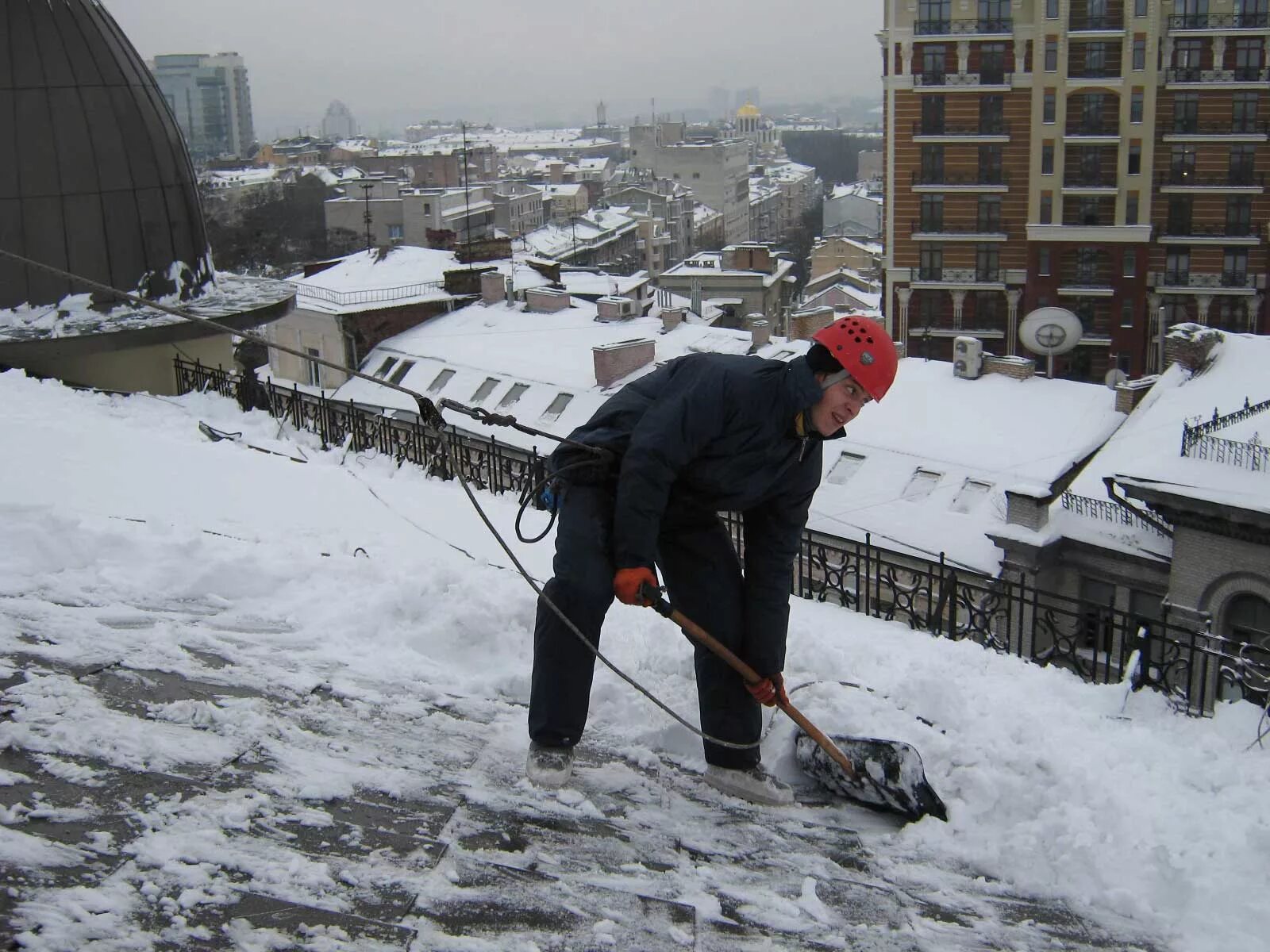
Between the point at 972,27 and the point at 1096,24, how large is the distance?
3558 millimetres

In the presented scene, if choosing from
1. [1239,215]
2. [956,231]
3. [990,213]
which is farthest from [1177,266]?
[956,231]

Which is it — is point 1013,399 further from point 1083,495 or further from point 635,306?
point 635,306

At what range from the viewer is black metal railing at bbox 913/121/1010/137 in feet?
125

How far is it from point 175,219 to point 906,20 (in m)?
31.2

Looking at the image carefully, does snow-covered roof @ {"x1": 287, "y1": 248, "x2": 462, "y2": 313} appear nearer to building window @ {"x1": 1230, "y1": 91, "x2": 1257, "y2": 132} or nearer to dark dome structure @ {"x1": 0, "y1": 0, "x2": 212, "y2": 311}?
dark dome structure @ {"x1": 0, "y1": 0, "x2": 212, "y2": 311}

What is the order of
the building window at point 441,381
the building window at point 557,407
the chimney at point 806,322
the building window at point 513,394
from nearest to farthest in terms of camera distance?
the building window at point 557,407 < the building window at point 513,394 < the building window at point 441,381 < the chimney at point 806,322

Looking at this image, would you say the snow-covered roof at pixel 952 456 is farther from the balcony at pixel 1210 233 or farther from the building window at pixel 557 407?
the balcony at pixel 1210 233

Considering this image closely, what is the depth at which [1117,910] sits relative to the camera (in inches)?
145

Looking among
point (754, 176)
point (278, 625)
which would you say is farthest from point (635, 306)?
point (754, 176)

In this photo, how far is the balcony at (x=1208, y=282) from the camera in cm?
3772

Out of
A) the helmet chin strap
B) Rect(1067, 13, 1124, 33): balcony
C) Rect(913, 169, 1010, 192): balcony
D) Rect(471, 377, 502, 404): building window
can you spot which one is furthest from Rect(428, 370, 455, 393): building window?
Rect(1067, 13, 1124, 33): balcony

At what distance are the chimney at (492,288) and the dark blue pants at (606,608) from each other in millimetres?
26329

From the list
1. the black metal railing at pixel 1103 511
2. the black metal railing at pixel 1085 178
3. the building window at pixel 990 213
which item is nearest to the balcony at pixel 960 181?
the building window at pixel 990 213

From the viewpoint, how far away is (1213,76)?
119ft
